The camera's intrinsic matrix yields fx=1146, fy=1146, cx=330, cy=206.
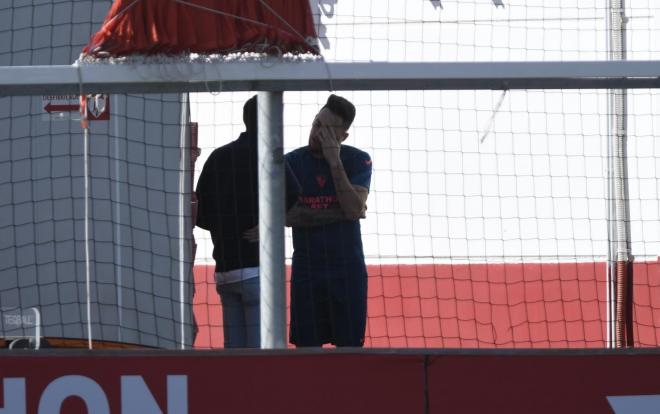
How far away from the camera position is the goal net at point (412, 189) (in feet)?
17.3

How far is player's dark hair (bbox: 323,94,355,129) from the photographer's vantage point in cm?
491

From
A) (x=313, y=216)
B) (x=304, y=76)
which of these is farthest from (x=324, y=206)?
(x=304, y=76)

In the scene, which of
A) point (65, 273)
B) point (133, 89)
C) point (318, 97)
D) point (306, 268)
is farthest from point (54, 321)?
point (133, 89)

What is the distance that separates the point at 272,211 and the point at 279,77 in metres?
0.45

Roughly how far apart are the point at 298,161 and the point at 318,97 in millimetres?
656

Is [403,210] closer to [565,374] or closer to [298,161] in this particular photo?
[298,161]

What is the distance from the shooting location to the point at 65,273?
5.54 meters

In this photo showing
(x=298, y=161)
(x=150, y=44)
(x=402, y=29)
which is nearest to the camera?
(x=150, y=44)

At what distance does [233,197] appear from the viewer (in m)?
4.62

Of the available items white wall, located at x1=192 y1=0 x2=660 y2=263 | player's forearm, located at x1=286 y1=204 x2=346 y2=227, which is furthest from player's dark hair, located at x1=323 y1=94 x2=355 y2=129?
white wall, located at x1=192 y1=0 x2=660 y2=263

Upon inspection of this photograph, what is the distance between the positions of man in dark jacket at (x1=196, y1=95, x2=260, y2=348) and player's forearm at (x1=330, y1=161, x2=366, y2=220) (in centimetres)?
38

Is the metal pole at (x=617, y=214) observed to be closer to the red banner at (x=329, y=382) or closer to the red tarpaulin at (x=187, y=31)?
the red banner at (x=329, y=382)

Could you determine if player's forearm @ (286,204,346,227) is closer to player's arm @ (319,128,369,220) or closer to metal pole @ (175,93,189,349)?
player's arm @ (319,128,369,220)

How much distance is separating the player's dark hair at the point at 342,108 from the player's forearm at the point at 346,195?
0.69ft
